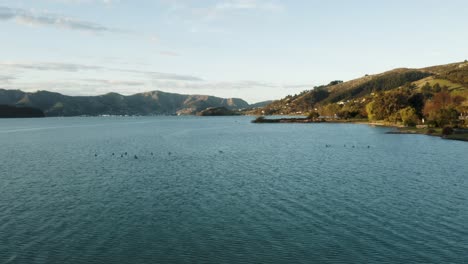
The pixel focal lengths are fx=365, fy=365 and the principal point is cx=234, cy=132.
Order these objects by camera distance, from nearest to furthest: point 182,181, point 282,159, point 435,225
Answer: point 435,225, point 182,181, point 282,159

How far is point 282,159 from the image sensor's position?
100 meters

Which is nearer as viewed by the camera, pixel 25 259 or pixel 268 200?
pixel 25 259

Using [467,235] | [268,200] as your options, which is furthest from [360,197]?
[467,235]

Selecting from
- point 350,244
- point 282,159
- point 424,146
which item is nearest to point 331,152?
point 282,159

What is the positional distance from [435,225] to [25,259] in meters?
43.1

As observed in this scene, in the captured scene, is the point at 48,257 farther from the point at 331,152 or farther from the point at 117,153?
the point at 331,152

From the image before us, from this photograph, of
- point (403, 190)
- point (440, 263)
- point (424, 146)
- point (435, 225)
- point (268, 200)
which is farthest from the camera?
point (424, 146)

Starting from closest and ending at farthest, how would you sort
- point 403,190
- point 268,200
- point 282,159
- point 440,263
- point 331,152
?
point 440,263 < point 268,200 < point 403,190 < point 282,159 < point 331,152

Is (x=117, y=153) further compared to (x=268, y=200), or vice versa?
(x=117, y=153)

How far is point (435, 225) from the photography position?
4188 cm

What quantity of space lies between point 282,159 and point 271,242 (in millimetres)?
63576

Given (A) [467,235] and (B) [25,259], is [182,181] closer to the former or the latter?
(B) [25,259]

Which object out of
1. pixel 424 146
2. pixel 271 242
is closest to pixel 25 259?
pixel 271 242

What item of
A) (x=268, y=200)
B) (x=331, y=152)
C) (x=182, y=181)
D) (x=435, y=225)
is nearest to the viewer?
(x=435, y=225)
